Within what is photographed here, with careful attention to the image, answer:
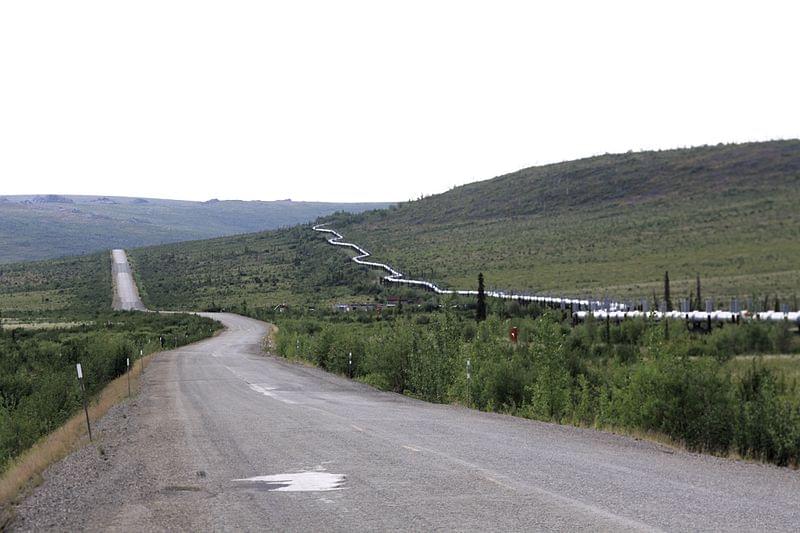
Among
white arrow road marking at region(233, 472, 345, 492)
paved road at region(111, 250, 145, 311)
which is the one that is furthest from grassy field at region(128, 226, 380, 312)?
white arrow road marking at region(233, 472, 345, 492)

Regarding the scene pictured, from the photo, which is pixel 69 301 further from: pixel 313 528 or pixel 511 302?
pixel 313 528

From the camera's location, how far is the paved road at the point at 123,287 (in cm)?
9769

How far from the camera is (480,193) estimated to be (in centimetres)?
14625

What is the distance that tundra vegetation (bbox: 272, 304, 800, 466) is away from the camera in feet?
49.0

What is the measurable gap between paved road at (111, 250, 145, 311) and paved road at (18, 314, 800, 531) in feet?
257

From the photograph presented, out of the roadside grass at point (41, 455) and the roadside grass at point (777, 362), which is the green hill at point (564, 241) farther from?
the roadside grass at point (41, 455)

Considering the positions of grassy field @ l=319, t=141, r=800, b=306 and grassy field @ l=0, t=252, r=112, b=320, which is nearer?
grassy field @ l=319, t=141, r=800, b=306

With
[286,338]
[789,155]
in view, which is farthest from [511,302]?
[789,155]

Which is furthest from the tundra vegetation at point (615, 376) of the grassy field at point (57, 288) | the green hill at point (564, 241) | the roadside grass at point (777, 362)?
the grassy field at point (57, 288)

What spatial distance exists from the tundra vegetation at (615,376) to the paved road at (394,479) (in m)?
0.95

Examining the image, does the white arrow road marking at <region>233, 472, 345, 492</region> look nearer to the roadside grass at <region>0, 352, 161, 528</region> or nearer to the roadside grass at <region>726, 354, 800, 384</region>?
the roadside grass at <region>0, 352, 161, 528</region>

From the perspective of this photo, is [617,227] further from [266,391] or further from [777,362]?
[266,391]

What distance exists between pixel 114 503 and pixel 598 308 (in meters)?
40.4

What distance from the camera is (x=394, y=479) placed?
11531mm
